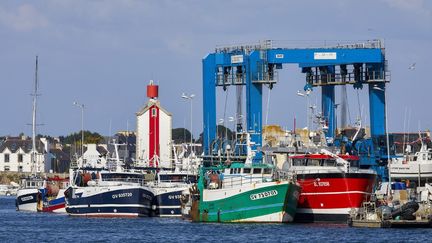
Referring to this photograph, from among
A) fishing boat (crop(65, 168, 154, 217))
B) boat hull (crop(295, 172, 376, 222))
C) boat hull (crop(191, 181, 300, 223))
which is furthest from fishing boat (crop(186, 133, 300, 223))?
fishing boat (crop(65, 168, 154, 217))

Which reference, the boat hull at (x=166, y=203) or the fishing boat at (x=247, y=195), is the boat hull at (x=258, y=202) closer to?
the fishing boat at (x=247, y=195)

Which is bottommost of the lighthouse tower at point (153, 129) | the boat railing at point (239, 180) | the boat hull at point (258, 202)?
the boat hull at point (258, 202)

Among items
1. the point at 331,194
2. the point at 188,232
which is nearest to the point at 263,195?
the point at 331,194

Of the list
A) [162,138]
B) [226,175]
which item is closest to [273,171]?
[226,175]

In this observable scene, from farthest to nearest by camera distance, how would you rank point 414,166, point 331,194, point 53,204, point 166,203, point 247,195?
point 53,204 < point 414,166 < point 166,203 < point 331,194 < point 247,195

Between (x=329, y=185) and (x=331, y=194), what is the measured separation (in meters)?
0.55

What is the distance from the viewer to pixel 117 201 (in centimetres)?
10144

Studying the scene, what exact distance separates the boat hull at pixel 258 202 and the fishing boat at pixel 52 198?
115 feet

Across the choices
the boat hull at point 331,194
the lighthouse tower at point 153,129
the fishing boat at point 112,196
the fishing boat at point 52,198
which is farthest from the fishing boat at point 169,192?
the lighthouse tower at point 153,129

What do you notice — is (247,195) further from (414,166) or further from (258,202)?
(414,166)

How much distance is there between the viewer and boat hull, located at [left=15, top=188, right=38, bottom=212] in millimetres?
126438

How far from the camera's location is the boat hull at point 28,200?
415 ft

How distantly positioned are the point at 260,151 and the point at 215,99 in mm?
15303

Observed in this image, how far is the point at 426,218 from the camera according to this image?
79.9m
